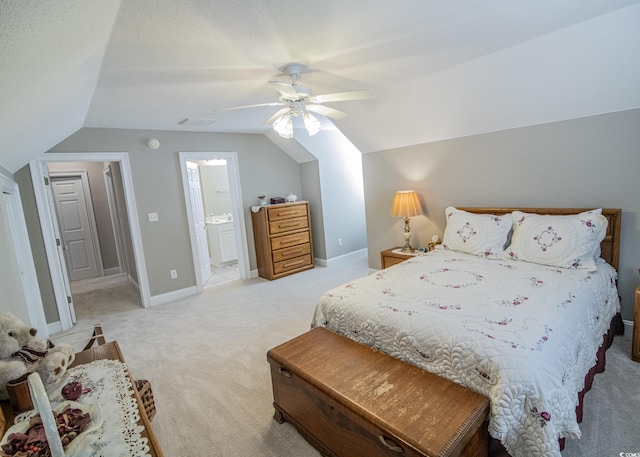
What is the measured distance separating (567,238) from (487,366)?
1.63 m

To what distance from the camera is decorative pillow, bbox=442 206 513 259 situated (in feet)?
9.36

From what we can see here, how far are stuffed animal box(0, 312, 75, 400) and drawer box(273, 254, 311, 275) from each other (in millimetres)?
3660

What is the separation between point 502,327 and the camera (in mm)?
1597

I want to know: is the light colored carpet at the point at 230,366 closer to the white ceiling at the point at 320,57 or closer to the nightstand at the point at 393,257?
the nightstand at the point at 393,257

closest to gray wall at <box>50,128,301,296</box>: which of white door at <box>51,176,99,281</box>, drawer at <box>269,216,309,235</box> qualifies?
drawer at <box>269,216,309,235</box>

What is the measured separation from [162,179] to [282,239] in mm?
1878

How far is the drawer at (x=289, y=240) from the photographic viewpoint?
190 inches

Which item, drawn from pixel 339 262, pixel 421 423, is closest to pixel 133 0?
pixel 421 423

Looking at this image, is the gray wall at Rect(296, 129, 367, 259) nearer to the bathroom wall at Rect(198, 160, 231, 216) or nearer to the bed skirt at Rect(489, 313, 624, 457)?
the bathroom wall at Rect(198, 160, 231, 216)

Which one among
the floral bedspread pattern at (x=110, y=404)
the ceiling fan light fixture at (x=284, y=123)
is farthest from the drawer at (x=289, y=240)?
the floral bedspread pattern at (x=110, y=404)

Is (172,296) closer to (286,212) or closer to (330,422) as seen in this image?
(286,212)

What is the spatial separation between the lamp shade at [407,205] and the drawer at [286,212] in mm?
1753

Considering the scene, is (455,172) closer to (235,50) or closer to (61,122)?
(235,50)

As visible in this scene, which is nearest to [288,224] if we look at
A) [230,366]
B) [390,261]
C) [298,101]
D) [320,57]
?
[390,261]
